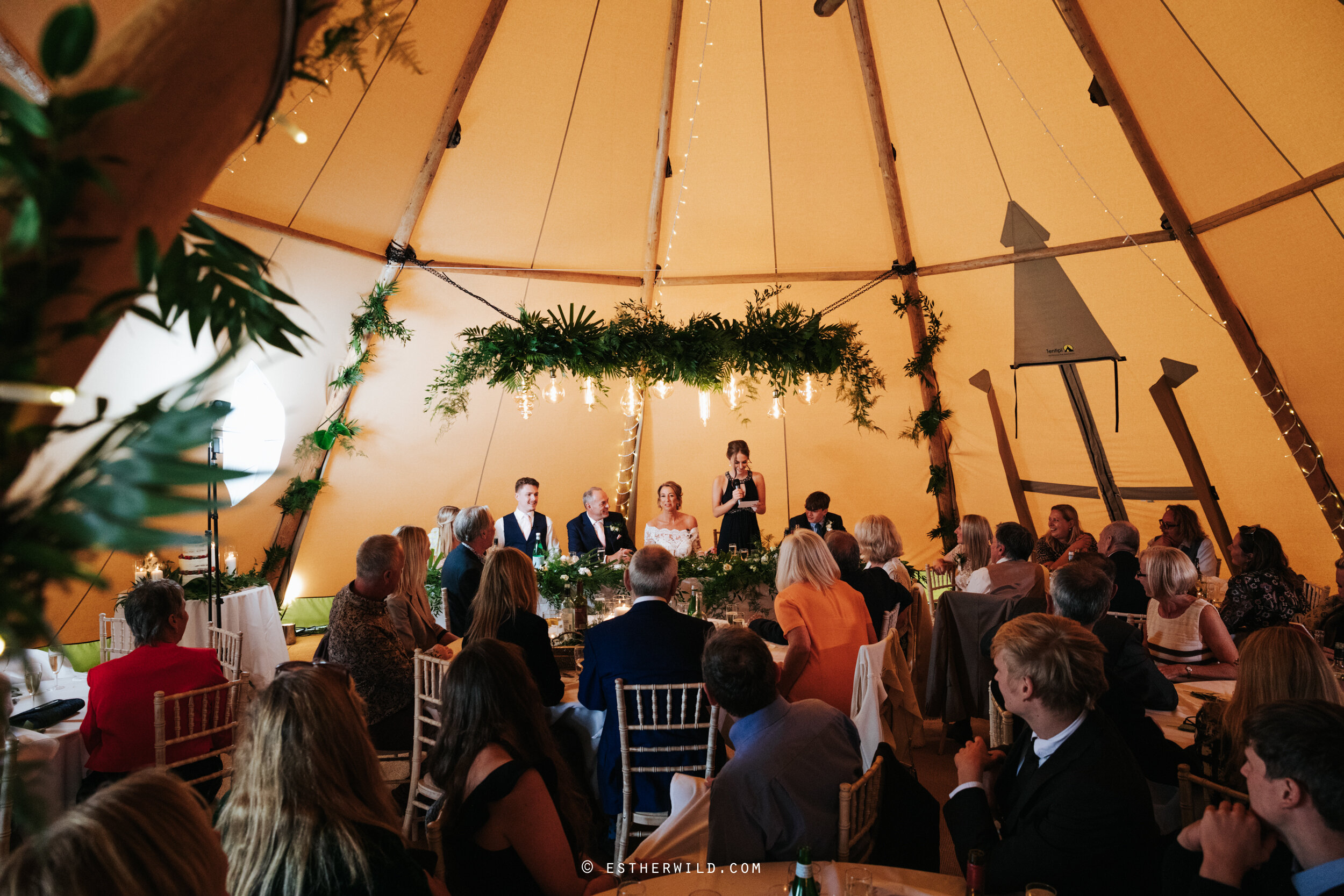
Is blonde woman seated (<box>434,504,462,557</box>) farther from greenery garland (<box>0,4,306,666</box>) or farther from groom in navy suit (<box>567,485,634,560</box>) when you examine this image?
greenery garland (<box>0,4,306,666</box>)

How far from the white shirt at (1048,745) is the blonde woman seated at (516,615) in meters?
1.91

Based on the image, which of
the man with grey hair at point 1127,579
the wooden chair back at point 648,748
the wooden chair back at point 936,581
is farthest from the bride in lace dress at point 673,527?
the wooden chair back at point 648,748

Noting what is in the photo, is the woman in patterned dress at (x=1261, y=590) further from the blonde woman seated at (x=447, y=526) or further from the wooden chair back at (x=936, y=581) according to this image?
the blonde woman seated at (x=447, y=526)

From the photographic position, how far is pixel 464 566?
15.6 ft

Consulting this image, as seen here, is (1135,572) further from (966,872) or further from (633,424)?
(633,424)

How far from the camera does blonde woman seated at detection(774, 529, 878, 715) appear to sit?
12.8ft

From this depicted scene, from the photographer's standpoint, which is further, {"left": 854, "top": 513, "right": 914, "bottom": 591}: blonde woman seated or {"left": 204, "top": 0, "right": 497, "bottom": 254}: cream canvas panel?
{"left": 204, "top": 0, "right": 497, "bottom": 254}: cream canvas panel

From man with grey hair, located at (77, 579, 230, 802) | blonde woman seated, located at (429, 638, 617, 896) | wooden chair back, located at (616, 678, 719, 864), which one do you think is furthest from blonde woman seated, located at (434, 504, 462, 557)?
blonde woman seated, located at (429, 638, 617, 896)

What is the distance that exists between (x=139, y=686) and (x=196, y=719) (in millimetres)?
340

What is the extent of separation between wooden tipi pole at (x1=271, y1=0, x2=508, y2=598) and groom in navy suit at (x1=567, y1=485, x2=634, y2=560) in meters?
2.34

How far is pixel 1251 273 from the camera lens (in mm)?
5715

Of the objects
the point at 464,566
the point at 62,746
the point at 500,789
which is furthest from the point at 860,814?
the point at 62,746

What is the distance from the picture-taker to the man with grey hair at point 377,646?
151 inches

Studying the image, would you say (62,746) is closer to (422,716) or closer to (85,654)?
(422,716)
